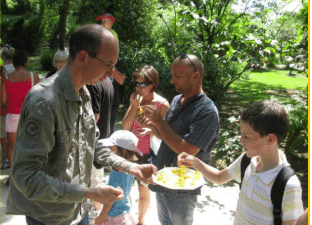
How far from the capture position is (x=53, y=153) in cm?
164

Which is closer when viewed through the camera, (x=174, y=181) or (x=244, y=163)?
(x=244, y=163)

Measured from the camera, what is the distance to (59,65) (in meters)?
4.76

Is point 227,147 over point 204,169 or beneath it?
beneath

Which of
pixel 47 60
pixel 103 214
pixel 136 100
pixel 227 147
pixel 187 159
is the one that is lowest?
pixel 47 60

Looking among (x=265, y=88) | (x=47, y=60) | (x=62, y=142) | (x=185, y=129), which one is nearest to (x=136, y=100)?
(x=185, y=129)

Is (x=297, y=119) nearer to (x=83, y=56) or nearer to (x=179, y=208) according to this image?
(x=179, y=208)

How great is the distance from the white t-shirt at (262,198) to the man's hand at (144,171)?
634 millimetres

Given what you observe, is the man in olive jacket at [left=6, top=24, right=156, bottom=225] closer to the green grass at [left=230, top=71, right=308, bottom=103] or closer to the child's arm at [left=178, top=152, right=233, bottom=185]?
the child's arm at [left=178, top=152, right=233, bottom=185]

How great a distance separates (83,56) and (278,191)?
4.37 ft

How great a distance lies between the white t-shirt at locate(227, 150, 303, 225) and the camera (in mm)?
1708

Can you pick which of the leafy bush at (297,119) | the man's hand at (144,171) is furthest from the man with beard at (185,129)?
the leafy bush at (297,119)

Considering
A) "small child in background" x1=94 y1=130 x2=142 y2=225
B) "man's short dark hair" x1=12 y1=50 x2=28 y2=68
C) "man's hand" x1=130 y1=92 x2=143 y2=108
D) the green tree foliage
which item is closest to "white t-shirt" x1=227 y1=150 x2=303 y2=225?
"small child in background" x1=94 y1=130 x2=142 y2=225

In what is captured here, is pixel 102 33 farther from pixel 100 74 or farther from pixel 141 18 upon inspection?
pixel 141 18

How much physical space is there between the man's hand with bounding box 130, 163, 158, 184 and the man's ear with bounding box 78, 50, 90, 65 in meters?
0.82
